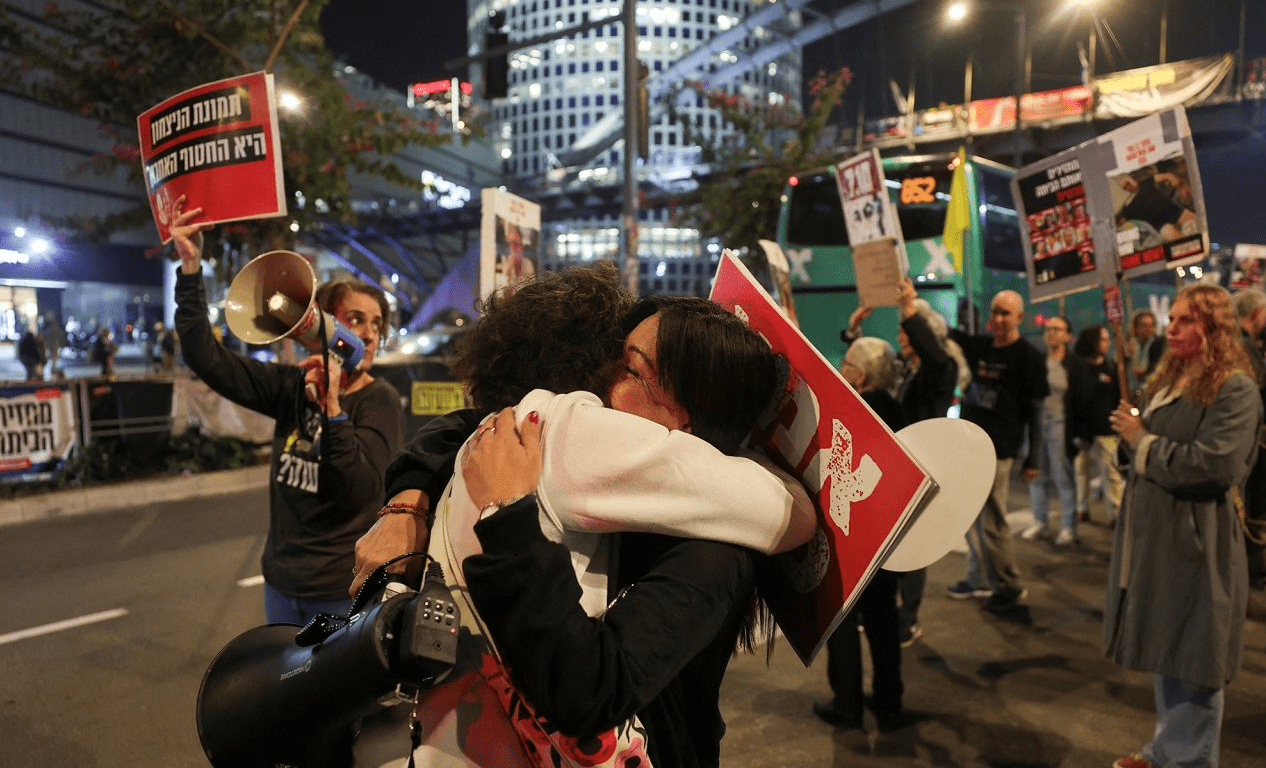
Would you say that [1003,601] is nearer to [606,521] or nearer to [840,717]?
[840,717]

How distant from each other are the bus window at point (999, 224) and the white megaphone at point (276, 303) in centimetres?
1085

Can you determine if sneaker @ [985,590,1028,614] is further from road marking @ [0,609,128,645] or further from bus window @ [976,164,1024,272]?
bus window @ [976,164,1024,272]

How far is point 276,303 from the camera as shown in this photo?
291 centimetres

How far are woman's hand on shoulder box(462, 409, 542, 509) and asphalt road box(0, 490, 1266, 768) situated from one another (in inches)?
113

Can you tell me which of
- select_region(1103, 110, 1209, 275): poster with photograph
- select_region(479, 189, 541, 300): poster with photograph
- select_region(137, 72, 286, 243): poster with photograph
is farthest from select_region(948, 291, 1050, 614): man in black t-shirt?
select_region(137, 72, 286, 243): poster with photograph

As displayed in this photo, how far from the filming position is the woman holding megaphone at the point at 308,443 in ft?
9.28

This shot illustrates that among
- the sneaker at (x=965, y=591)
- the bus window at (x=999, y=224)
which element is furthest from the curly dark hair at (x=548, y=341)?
the bus window at (x=999, y=224)

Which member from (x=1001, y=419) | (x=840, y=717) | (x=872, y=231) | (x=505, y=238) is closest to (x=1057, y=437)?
(x=1001, y=419)

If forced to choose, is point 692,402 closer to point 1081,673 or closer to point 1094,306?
point 1081,673

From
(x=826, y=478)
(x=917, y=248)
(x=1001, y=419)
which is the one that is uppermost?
(x=917, y=248)

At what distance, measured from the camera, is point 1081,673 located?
4727 millimetres

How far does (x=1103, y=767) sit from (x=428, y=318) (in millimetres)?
23098

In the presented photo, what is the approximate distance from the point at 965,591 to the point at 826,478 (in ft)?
17.1

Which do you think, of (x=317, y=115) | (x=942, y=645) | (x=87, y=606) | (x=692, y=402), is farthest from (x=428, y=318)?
(x=692, y=402)
